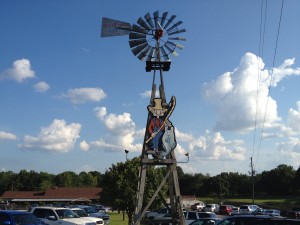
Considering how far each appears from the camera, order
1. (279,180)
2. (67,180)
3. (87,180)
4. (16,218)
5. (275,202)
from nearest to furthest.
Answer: (16,218) → (275,202) → (279,180) → (67,180) → (87,180)

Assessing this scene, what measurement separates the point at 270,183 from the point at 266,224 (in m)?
121

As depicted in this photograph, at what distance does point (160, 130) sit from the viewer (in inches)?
771

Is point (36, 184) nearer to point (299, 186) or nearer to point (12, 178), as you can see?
point (12, 178)

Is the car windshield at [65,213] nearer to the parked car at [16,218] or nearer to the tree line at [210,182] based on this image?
the parked car at [16,218]

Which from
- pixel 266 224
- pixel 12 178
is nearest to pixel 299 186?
pixel 12 178

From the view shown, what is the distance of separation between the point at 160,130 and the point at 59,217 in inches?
272

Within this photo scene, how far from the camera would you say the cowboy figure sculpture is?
63.2 feet

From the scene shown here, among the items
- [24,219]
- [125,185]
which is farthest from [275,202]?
[24,219]

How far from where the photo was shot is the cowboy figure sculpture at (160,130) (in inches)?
758

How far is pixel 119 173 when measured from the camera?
32781mm

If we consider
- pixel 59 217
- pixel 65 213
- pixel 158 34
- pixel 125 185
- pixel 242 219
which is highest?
pixel 158 34

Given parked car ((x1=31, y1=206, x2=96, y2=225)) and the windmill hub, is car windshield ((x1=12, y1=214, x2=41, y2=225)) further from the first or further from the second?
the windmill hub

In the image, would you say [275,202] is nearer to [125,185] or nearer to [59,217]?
[125,185]

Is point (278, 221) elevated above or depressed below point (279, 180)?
below
